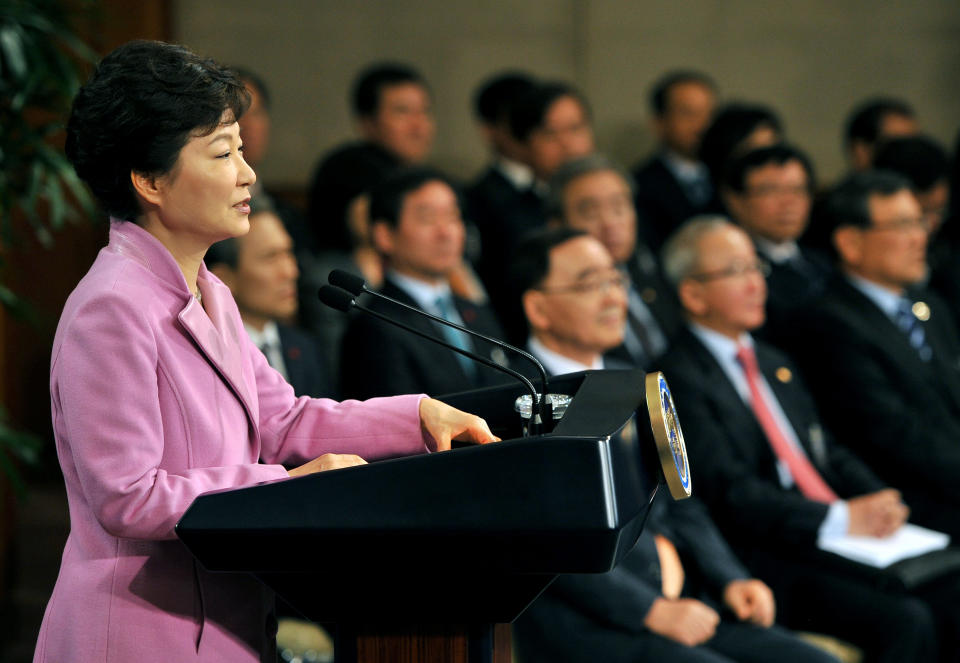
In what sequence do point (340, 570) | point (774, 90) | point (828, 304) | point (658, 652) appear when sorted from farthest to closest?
point (774, 90), point (828, 304), point (658, 652), point (340, 570)

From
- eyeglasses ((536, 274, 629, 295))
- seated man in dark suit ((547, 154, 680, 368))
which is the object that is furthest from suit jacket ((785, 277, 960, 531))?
eyeglasses ((536, 274, 629, 295))

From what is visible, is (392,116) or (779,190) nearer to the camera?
(779,190)

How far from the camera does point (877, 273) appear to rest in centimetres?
363

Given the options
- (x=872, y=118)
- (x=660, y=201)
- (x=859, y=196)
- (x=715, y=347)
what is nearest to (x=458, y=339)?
(x=715, y=347)

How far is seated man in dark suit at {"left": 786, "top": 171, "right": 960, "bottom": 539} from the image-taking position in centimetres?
337

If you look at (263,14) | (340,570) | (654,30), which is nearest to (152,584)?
(340,570)

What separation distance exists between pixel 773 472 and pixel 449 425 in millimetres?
1805

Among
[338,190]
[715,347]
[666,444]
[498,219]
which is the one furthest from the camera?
[498,219]

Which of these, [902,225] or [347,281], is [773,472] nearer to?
[902,225]

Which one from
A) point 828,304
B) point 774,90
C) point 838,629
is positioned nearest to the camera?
point 838,629

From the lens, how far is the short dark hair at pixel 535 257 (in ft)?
9.56

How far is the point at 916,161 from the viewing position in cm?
468

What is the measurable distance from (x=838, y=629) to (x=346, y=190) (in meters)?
2.03

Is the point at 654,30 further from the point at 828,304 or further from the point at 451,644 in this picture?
the point at 451,644
